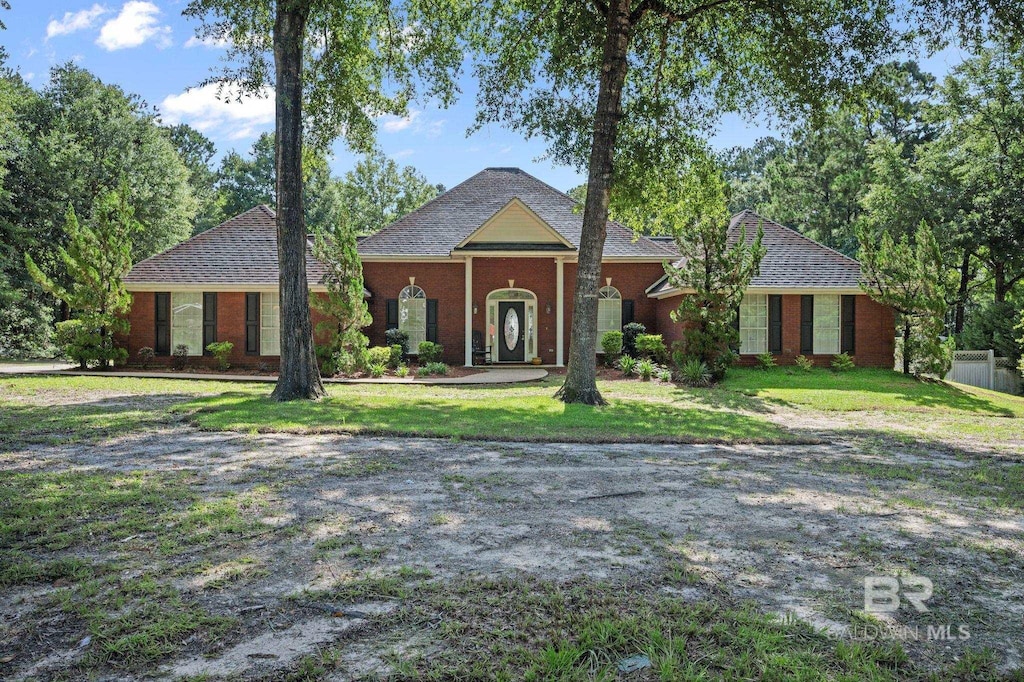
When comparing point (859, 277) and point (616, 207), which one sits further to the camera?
point (859, 277)

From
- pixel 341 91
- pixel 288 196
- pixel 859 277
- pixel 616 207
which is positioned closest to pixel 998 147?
pixel 859 277

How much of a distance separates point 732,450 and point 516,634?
5.69 m

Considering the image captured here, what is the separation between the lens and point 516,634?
2.84m

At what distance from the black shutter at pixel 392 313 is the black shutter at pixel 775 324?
12.1 meters

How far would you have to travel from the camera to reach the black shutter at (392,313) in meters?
21.9

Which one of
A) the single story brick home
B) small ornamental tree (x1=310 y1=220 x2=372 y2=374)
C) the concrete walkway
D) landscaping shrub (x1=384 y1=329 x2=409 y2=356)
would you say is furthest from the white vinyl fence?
small ornamental tree (x1=310 y1=220 x2=372 y2=374)

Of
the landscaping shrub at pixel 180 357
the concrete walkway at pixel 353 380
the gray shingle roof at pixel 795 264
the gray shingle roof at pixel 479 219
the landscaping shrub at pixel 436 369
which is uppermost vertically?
the gray shingle roof at pixel 479 219

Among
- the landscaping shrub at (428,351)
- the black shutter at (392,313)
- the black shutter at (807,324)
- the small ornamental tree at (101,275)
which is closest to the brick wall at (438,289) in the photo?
the black shutter at (392,313)

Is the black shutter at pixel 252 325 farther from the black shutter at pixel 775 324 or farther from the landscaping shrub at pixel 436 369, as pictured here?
the black shutter at pixel 775 324

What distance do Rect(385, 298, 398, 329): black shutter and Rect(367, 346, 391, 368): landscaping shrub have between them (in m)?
2.37

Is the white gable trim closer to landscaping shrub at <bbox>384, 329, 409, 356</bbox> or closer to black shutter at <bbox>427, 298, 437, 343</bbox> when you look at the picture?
black shutter at <bbox>427, 298, 437, 343</bbox>

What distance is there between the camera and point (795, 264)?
70.5ft

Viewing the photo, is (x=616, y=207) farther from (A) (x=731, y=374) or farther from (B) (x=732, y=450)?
(B) (x=732, y=450)

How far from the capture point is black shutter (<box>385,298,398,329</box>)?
2194 cm
